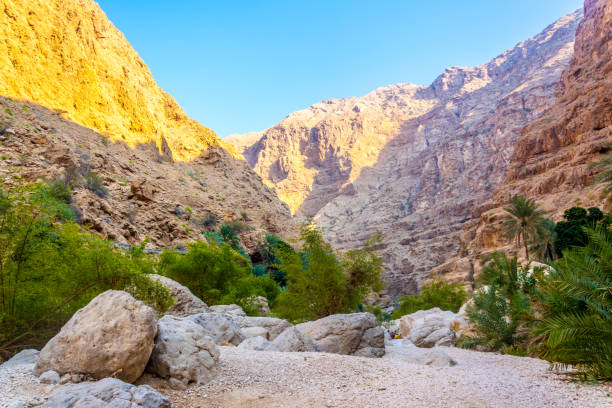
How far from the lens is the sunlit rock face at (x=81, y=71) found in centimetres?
3741

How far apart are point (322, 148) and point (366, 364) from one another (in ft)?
450

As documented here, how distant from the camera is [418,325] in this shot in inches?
658

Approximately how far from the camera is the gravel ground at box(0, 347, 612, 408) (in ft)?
16.7

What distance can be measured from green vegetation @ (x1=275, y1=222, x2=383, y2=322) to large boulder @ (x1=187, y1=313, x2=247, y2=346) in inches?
198

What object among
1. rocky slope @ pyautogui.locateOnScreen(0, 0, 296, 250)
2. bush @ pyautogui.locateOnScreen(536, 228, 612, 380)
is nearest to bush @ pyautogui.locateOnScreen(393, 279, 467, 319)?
rocky slope @ pyautogui.locateOnScreen(0, 0, 296, 250)

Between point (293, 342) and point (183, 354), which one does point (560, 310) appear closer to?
point (293, 342)

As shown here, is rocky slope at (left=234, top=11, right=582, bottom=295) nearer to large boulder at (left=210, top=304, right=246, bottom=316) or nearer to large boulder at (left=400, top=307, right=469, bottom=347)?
large boulder at (left=400, top=307, right=469, bottom=347)

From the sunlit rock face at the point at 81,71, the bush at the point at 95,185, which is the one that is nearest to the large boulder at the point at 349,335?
the bush at the point at 95,185

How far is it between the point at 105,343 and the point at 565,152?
207 feet

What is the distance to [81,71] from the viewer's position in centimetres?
4341

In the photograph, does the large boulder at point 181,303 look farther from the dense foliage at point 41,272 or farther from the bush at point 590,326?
the bush at point 590,326

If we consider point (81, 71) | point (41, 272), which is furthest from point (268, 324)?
point (81, 71)

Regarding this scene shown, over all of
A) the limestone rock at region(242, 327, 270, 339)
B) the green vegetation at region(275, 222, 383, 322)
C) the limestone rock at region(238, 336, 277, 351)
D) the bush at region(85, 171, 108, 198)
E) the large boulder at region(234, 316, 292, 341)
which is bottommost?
the limestone rock at region(238, 336, 277, 351)

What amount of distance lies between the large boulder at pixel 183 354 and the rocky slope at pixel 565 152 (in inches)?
1684
